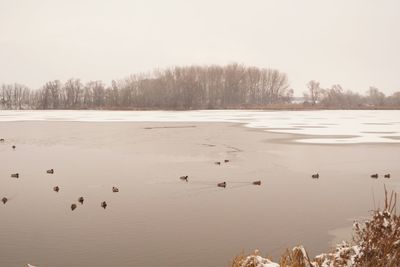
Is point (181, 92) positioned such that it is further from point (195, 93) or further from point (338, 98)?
point (338, 98)

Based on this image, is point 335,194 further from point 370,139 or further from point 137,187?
point 370,139

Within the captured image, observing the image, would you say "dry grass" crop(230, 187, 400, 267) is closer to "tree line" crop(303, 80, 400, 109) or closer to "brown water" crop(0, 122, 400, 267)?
"brown water" crop(0, 122, 400, 267)

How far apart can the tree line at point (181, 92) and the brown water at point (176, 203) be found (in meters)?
69.2

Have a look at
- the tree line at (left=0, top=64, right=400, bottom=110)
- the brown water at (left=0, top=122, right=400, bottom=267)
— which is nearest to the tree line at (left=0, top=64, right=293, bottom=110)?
the tree line at (left=0, top=64, right=400, bottom=110)

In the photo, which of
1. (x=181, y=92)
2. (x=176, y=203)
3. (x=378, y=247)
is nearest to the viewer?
(x=378, y=247)

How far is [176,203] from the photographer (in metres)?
9.96

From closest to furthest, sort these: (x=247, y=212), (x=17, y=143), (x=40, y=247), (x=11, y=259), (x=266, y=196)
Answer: (x=11, y=259)
(x=40, y=247)
(x=247, y=212)
(x=266, y=196)
(x=17, y=143)

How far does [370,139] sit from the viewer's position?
2392 cm

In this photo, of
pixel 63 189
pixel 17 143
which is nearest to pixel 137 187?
pixel 63 189

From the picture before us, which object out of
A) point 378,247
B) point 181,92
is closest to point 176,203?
point 378,247

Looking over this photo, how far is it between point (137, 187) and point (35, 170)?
467 centimetres

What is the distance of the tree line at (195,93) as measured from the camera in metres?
87.6

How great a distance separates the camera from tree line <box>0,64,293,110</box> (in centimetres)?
8781

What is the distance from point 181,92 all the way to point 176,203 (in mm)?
78645
